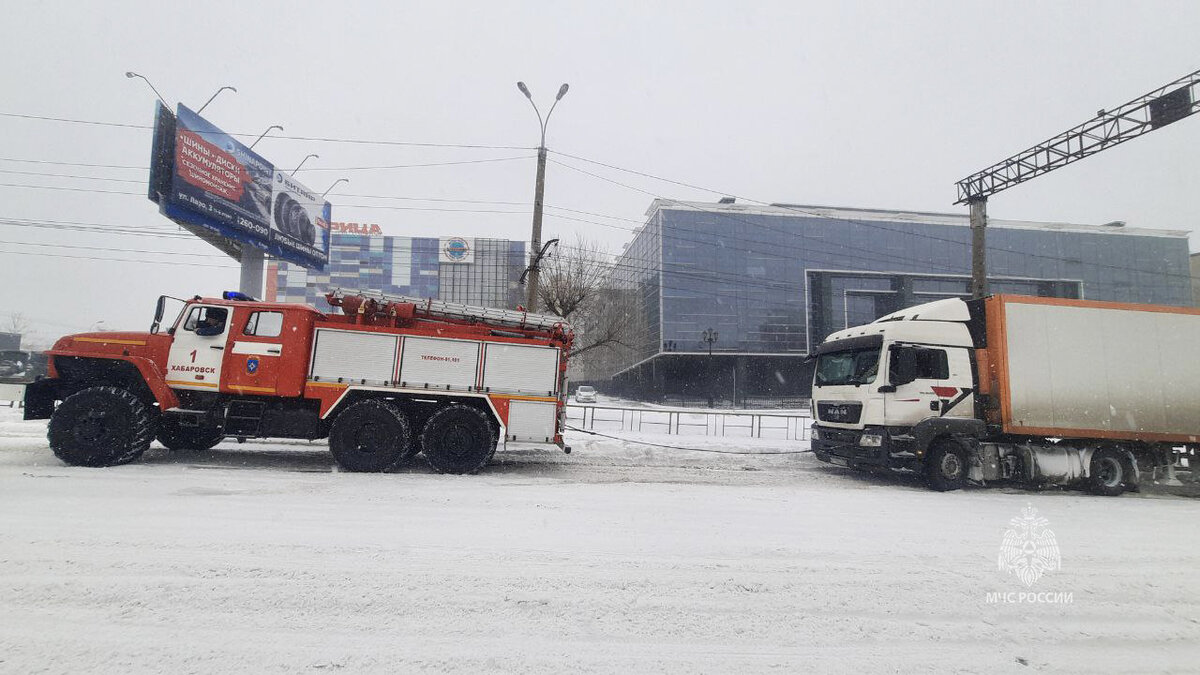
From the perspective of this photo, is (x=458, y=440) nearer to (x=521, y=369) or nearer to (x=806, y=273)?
(x=521, y=369)

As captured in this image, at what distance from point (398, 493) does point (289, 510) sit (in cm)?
144

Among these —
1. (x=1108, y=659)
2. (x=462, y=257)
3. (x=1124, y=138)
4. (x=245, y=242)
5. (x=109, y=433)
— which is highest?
(x=462, y=257)

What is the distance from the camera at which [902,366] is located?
369 inches

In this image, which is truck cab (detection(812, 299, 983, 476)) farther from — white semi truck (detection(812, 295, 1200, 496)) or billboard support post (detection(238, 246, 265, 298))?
billboard support post (detection(238, 246, 265, 298))

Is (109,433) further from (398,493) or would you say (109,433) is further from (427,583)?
(427,583)

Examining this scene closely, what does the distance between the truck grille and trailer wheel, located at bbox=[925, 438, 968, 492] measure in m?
1.35

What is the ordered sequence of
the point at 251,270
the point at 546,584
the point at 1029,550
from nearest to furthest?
the point at 546,584, the point at 1029,550, the point at 251,270

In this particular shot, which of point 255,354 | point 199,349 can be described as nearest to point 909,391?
point 255,354

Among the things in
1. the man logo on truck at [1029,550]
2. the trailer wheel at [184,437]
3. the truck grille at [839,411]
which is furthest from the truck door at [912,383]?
the trailer wheel at [184,437]

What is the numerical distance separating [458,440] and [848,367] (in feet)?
24.3

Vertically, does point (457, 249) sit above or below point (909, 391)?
above

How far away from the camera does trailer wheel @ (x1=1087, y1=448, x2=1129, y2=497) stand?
941 cm

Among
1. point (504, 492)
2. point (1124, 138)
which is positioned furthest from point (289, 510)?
point (1124, 138)

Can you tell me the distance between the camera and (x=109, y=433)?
799 centimetres
